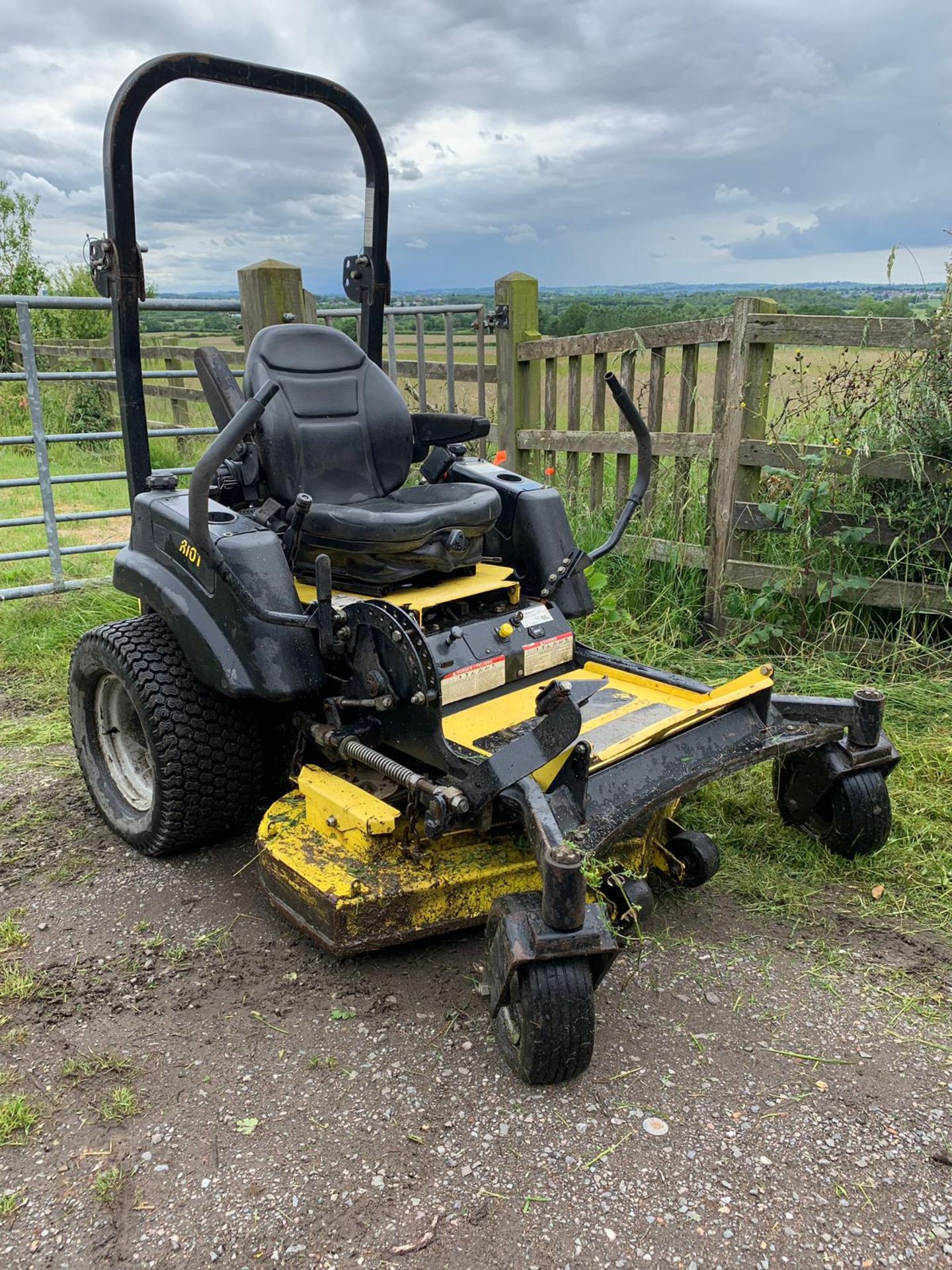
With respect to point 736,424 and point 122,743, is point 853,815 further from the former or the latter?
point 122,743

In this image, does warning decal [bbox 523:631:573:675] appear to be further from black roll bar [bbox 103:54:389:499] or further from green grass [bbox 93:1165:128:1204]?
green grass [bbox 93:1165:128:1204]

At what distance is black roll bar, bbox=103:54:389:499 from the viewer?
→ 294 centimetres

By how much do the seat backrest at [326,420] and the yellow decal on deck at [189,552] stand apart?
43 cm

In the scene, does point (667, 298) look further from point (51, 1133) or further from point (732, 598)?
point (51, 1133)

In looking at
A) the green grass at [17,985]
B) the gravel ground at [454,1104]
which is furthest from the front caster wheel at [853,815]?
the green grass at [17,985]

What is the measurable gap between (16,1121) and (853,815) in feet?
7.57

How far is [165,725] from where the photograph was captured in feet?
9.84

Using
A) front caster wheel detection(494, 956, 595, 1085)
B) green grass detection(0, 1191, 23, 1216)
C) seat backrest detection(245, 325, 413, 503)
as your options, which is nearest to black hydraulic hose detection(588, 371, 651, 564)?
seat backrest detection(245, 325, 413, 503)

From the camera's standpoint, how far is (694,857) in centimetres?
282

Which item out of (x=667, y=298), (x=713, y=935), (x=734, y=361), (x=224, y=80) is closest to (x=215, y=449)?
(x=224, y=80)

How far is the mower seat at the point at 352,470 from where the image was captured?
2.96 metres

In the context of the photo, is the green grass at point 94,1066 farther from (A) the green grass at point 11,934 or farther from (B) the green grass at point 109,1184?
(A) the green grass at point 11,934

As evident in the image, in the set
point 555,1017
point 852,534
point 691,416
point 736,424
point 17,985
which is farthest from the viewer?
point 691,416

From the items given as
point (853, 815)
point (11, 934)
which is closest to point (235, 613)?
point (11, 934)
